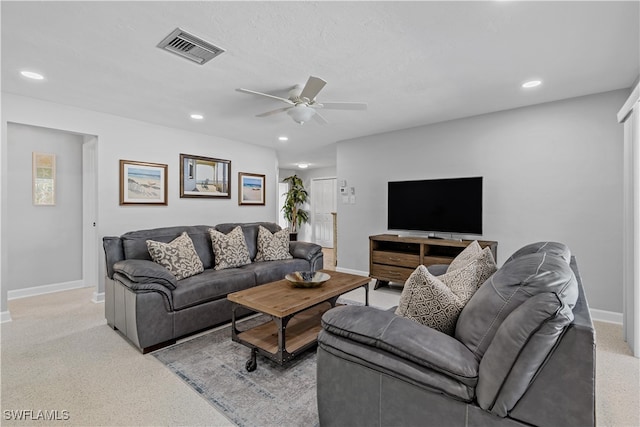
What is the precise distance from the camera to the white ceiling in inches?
70.9

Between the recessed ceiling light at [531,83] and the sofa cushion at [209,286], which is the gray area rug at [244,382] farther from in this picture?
the recessed ceiling light at [531,83]

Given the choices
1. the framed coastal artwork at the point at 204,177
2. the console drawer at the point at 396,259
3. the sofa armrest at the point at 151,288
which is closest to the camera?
the sofa armrest at the point at 151,288

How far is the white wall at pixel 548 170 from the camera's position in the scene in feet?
10.1

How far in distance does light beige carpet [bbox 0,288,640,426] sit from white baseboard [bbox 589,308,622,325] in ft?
0.35

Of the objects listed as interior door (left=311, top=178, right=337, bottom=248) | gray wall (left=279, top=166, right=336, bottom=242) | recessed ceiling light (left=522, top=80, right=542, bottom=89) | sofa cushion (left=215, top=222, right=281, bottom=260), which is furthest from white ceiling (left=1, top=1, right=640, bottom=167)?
gray wall (left=279, top=166, right=336, bottom=242)

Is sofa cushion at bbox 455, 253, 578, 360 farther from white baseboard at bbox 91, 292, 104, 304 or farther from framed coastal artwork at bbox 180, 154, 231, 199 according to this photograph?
framed coastal artwork at bbox 180, 154, 231, 199

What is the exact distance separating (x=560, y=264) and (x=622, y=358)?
82.3 inches

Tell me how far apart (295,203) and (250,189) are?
3049mm

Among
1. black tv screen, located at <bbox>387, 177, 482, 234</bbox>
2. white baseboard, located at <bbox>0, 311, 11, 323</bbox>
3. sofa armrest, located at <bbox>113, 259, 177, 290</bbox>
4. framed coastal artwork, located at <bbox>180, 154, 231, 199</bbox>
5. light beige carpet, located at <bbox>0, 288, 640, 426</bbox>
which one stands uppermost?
framed coastal artwork, located at <bbox>180, 154, 231, 199</bbox>

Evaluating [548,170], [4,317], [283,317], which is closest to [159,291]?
[283,317]

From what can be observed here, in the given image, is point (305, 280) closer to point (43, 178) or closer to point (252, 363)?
point (252, 363)

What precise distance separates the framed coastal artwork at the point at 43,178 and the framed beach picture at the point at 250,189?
2534 millimetres

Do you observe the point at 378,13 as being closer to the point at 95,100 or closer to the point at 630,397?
the point at 630,397

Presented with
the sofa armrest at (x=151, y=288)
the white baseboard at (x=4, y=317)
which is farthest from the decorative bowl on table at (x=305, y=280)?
the white baseboard at (x=4, y=317)
